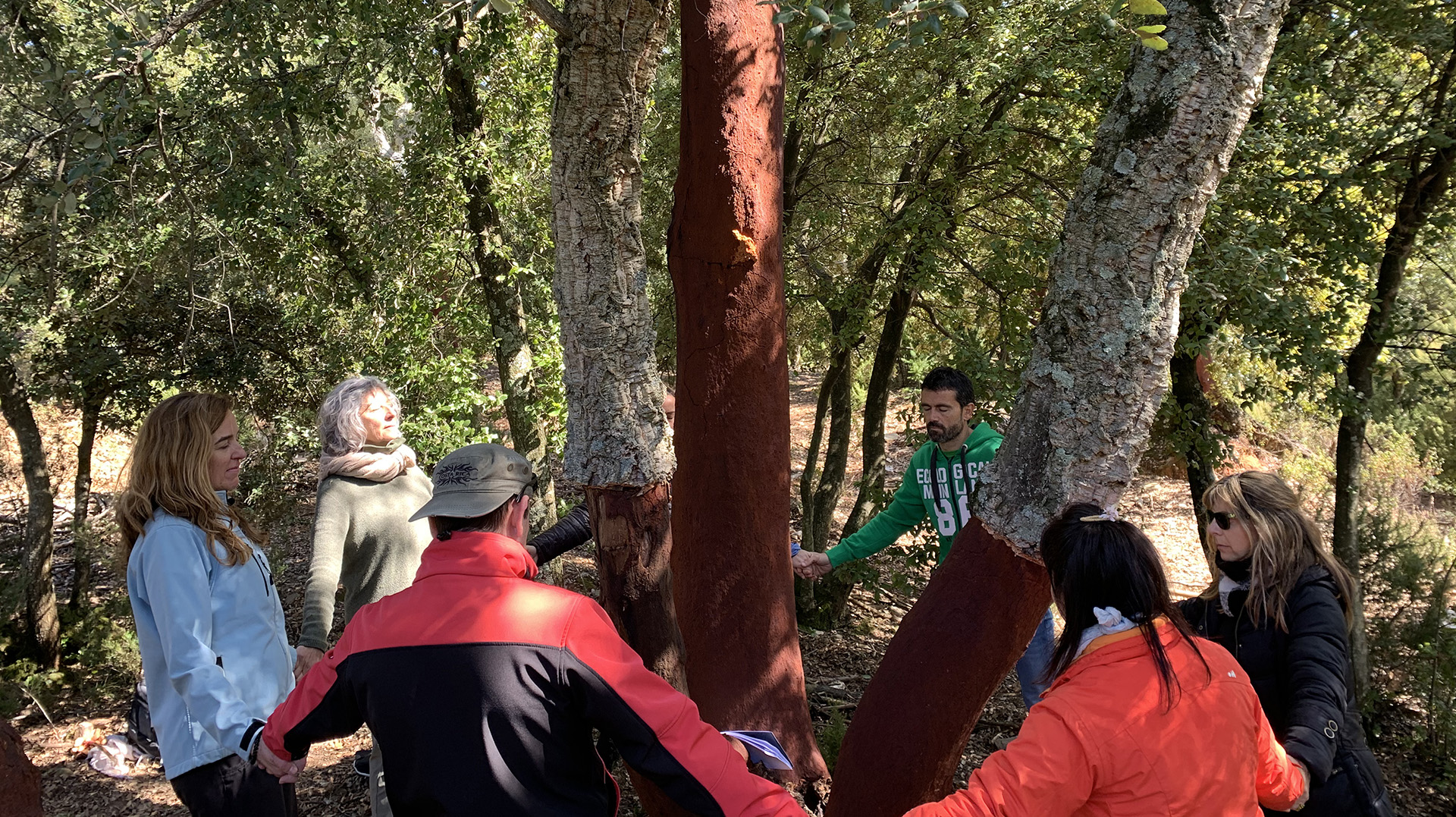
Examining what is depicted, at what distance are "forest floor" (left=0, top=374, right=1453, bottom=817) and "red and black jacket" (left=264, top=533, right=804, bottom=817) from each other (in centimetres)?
146

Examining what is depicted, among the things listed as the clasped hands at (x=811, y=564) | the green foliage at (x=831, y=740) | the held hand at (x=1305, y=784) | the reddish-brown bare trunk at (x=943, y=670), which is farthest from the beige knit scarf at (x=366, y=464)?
the held hand at (x=1305, y=784)

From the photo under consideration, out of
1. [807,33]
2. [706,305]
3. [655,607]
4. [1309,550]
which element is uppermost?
[807,33]

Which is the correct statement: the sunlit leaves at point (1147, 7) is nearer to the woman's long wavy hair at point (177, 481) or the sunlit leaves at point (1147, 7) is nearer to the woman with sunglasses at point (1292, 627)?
the woman with sunglasses at point (1292, 627)

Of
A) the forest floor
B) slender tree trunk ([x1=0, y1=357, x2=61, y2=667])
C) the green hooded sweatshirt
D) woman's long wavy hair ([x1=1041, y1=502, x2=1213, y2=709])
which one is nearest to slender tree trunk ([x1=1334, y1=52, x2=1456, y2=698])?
the forest floor

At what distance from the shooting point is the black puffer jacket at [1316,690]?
2.19 metres

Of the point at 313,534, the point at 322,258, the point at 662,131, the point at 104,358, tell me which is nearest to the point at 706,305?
the point at 313,534

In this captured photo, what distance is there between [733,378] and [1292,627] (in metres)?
1.76

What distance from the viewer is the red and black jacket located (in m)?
1.60

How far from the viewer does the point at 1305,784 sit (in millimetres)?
2066

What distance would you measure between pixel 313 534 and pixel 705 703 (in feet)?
4.83

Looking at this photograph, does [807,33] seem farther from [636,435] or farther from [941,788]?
[941,788]

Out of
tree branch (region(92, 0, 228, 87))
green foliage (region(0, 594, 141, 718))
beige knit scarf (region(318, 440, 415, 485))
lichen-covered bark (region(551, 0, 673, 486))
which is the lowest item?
green foliage (region(0, 594, 141, 718))

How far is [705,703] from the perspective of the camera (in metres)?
2.99

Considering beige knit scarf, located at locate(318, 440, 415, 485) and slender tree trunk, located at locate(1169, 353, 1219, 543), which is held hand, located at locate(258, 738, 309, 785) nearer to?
beige knit scarf, located at locate(318, 440, 415, 485)
